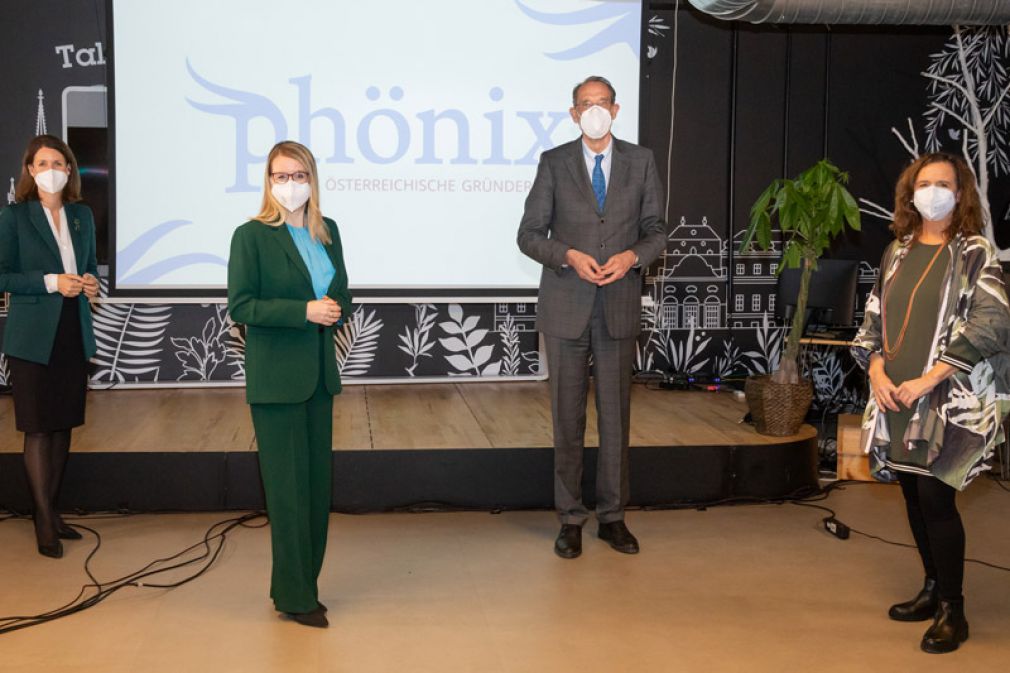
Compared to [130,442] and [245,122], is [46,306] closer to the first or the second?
[130,442]

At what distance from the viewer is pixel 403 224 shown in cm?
601

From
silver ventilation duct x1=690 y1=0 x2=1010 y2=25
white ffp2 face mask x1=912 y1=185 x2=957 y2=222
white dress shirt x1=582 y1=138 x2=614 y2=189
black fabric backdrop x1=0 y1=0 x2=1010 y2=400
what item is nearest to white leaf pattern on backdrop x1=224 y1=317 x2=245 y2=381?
black fabric backdrop x1=0 y1=0 x2=1010 y2=400

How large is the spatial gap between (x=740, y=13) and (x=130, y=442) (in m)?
3.97

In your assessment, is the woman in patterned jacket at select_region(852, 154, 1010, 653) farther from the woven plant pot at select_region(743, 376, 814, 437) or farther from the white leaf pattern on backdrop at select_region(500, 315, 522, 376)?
the white leaf pattern on backdrop at select_region(500, 315, 522, 376)

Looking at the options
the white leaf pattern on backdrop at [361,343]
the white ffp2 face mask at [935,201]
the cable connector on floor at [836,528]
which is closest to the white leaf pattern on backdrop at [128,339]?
the white leaf pattern on backdrop at [361,343]

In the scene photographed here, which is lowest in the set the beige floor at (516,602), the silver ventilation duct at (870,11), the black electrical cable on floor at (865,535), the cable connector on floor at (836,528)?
the beige floor at (516,602)

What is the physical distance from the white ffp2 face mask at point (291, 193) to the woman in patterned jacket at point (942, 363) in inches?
72.4

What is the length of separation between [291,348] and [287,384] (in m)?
0.11

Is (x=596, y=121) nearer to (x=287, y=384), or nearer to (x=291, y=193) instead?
(x=291, y=193)

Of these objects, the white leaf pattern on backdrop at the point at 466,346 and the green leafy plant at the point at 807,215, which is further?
the white leaf pattern on backdrop at the point at 466,346

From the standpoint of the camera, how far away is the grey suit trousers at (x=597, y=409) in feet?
13.1

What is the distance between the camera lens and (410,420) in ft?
17.3

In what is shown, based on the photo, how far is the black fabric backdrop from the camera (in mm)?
6312

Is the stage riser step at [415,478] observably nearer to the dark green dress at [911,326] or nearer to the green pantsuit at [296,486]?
the green pantsuit at [296,486]
